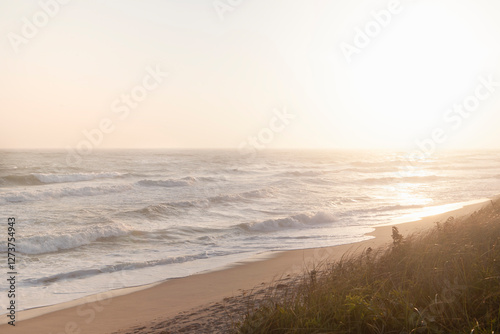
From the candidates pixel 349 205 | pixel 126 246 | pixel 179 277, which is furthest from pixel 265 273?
pixel 349 205

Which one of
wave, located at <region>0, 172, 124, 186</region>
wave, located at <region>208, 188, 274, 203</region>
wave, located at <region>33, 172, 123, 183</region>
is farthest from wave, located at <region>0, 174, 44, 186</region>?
wave, located at <region>208, 188, 274, 203</region>

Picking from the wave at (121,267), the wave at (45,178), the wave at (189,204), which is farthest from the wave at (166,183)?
the wave at (121,267)

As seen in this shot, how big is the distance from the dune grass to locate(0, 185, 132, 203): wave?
81.0 feet

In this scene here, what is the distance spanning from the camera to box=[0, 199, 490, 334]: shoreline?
657cm

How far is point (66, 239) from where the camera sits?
42.7 ft

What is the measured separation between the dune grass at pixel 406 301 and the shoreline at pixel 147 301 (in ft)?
5.70

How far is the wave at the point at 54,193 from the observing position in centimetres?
2488

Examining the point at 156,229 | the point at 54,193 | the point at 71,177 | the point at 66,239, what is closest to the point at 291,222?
the point at 156,229

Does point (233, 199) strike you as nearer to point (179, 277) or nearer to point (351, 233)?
point (351, 233)

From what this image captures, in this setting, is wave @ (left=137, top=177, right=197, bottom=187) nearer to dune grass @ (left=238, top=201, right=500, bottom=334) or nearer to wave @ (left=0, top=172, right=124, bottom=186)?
wave @ (left=0, top=172, right=124, bottom=186)

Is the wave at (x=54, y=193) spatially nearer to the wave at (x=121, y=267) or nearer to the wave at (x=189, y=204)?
the wave at (x=189, y=204)

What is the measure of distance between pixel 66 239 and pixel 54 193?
16.0 metres

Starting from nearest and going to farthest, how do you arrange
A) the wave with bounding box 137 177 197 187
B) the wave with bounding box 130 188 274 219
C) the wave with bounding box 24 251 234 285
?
the wave with bounding box 24 251 234 285, the wave with bounding box 130 188 274 219, the wave with bounding box 137 177 197 187

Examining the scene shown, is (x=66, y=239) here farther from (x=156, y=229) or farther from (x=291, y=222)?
(x=291, y=222)
